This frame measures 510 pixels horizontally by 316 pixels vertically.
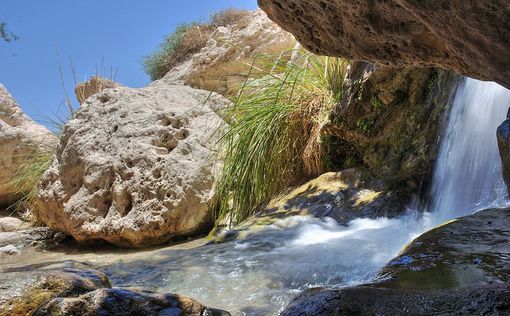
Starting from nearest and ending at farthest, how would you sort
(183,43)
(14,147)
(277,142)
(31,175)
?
(277,142) < (31,175) < (14,147) < (183,43)

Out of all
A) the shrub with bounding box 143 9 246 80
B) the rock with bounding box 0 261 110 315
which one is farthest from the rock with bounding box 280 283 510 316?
the shrub with bounding box 143 9 246 80

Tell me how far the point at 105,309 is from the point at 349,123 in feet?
11.0

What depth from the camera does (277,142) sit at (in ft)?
16.3

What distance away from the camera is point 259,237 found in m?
3.87

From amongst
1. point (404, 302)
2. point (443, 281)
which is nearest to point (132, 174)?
point (443, 281)

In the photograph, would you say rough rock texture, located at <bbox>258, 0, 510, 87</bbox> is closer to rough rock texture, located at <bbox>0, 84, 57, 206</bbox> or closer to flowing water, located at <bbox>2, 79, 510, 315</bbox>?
flowing water, located at <bbox>2, 79, 510, 315</bbox>

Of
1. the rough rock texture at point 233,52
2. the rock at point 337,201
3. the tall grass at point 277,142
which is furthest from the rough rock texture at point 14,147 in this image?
the rock at point 337,201

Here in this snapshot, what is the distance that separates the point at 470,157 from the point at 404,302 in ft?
8.38

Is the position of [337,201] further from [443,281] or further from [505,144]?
[443,281]

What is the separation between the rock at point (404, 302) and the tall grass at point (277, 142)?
3405mm

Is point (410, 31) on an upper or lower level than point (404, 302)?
upper

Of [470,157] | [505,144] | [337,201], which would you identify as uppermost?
[470,157]

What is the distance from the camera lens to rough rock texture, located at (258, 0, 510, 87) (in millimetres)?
1300

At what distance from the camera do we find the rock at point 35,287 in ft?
6.91
